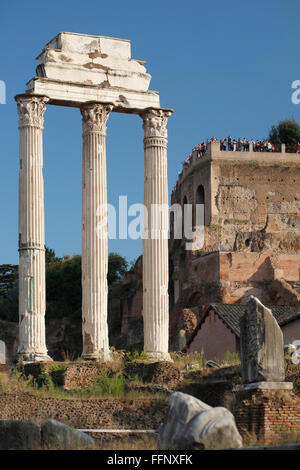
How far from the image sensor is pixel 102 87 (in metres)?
26.9

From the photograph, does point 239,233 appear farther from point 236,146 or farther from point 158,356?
point 158,356

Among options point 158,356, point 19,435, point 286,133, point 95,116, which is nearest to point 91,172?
point 95,116

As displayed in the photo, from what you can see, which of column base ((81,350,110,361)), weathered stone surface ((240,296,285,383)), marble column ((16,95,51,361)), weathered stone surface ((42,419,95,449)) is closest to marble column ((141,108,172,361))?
column base ((81,350,110,361))

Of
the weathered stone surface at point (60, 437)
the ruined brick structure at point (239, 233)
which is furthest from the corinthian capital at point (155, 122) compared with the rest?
the ruined brick structure at point (239, 233)

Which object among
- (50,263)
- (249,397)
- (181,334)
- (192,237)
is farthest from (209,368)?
(50,263)

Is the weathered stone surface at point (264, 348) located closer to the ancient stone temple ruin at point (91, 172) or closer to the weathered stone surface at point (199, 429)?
the weathered stone surface at point (199, 429)

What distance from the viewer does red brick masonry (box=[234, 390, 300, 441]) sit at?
667 inches

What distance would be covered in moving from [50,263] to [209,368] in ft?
162

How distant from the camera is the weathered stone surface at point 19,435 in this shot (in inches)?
615

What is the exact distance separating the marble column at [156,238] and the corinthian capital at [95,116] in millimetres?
1178

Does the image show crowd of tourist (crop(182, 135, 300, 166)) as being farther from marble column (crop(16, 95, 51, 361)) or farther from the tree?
marble column (crop(16, 95, 51, 361))

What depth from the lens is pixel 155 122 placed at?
27.1 meters

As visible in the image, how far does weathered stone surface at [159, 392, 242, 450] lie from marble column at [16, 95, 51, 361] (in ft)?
37.7
